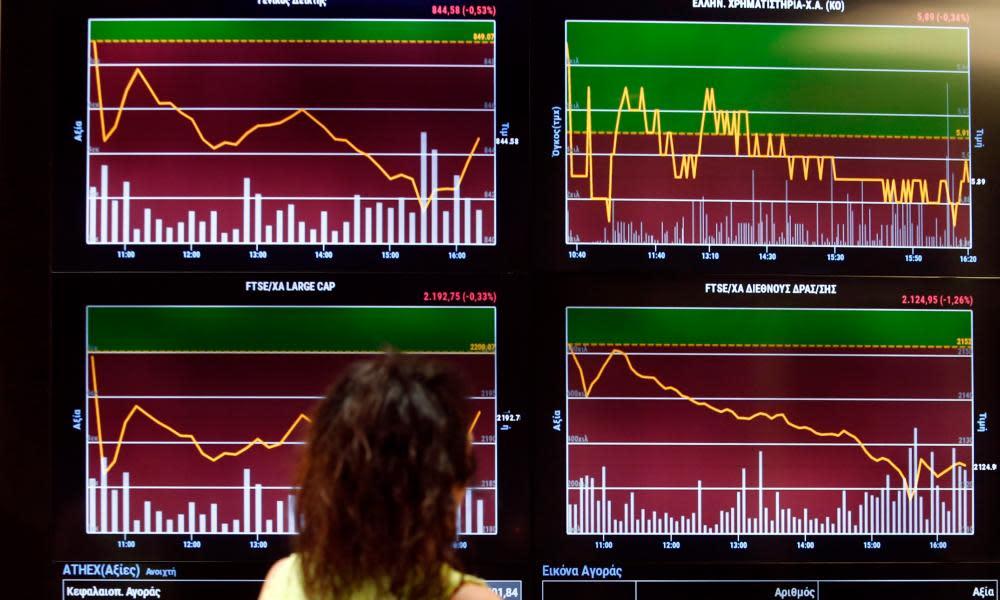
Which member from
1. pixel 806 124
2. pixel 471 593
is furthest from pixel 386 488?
pixel 806 124

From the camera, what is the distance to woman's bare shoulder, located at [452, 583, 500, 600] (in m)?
1.85

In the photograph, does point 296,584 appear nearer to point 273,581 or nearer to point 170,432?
point 273,581

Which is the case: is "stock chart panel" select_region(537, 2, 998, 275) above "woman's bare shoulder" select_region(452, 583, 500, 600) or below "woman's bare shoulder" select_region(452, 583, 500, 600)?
above

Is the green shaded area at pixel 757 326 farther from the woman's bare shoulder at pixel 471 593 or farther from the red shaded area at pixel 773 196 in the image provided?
the woman's bare shoulder at pixel 471 593

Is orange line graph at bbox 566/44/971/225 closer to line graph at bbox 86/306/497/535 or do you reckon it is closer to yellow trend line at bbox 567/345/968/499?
yellow trend line at bbox 567/345/968/499

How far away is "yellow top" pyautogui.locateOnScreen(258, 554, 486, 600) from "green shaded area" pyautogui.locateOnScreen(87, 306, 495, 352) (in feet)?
4.23

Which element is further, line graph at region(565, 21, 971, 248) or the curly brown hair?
line graph at region(565, 21, 971, 248)

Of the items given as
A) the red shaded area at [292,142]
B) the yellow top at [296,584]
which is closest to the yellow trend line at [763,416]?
the red shaded area at [292,142]

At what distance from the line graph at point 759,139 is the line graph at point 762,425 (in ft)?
0.97

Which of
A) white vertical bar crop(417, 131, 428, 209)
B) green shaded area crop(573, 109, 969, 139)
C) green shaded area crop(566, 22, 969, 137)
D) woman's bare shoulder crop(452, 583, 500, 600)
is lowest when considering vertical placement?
woman's bare shoulder crop(452, 583, 500, 600)

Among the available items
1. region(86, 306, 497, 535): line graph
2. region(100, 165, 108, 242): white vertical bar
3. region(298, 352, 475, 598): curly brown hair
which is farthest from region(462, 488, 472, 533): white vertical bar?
region(100, 165, 108, 242): white vertical bar

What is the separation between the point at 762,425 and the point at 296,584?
182 centimetres

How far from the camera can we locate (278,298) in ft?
10.4

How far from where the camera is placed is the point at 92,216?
3.17 metres
